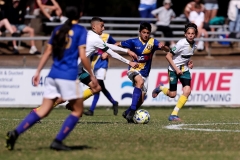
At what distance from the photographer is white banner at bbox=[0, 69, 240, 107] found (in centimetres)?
1983

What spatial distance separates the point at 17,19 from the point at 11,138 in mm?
15242

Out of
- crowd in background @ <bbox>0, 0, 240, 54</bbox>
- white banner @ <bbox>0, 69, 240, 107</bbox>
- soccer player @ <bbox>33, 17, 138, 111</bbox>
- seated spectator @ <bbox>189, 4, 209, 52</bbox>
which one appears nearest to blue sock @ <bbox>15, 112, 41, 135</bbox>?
soccer player @ <bbox>33, 17, 138, 111</bbox>

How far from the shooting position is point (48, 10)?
25375 mm

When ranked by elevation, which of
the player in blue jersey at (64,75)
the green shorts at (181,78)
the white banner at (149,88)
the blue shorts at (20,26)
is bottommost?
the white banner at (149,88)

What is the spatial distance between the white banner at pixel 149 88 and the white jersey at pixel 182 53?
577cm

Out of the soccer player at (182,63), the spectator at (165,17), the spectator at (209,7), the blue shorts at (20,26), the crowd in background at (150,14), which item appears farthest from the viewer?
the spectator at (209,7)

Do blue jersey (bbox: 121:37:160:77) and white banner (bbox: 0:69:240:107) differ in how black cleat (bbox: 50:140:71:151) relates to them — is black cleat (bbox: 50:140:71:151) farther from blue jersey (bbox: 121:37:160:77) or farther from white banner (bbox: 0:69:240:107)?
white banner (bbox: 0:69:240:107)

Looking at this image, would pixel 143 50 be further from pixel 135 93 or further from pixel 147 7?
pixel 147 7

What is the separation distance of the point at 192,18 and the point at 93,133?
14.8 metres

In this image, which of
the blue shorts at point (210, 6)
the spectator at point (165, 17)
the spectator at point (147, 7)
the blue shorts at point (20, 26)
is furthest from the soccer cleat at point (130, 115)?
the blue shorts at point (210, 6)

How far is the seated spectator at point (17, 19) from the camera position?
23.6 m

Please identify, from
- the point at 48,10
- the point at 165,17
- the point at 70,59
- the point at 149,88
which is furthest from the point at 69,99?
the point at 48,10

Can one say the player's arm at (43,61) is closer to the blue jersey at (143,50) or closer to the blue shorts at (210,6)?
the blue jersey at (143,50)

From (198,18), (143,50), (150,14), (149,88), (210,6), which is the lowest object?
(149,88)
